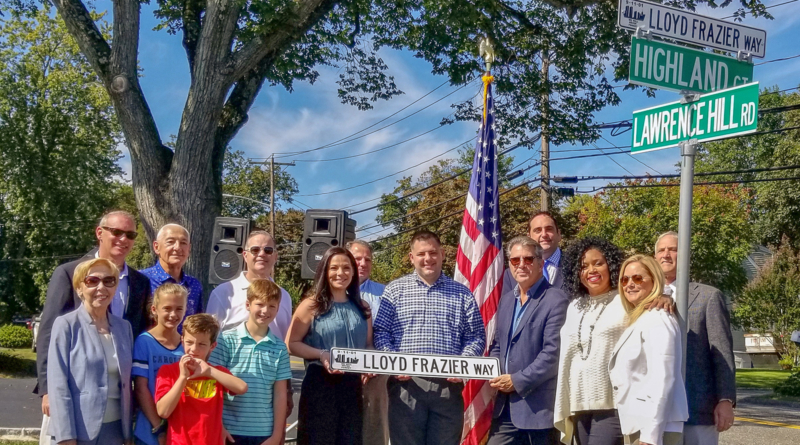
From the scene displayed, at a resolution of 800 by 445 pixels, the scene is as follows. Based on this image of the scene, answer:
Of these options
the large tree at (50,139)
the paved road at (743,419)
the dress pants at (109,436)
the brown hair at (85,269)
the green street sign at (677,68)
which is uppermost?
the large tree at (50,139)

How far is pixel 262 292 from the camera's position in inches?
193

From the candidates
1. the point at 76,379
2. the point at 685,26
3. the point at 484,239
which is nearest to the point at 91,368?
the point at 76,379

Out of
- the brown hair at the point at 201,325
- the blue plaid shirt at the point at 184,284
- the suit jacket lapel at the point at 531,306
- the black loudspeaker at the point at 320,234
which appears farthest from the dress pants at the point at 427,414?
the black loudspeaker at the point at 320,234

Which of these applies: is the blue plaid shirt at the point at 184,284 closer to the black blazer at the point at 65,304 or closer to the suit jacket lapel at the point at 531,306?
the black blazer at the point at 65,304

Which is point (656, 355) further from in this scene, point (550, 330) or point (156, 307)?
point (156, 307)

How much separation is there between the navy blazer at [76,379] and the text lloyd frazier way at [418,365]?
1485mm

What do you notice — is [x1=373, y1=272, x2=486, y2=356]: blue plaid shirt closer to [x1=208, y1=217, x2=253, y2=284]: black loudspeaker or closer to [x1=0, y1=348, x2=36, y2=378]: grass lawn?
[x1=208, y1=217, x2=253, y2=284]: black loudspeaker

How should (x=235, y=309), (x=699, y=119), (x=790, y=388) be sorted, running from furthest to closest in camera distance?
(x=790, y=388)
(x=235, y=309)
(x=699, y=119)

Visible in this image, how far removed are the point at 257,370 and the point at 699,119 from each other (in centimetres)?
Result: 298

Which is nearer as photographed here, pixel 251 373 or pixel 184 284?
pixel 251 373

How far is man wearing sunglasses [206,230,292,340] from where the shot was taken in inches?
222

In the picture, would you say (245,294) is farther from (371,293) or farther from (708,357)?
(708,357)

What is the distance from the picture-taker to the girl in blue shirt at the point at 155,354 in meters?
4.49

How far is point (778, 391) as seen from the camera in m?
18.6
